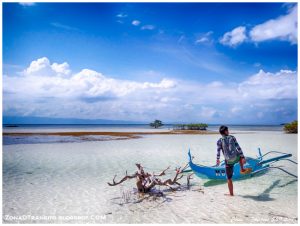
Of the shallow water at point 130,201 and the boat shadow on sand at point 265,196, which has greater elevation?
the boat shadow on sand at point 265,196

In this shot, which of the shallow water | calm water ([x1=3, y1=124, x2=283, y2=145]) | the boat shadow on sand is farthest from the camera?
calm water ([x1=3, y1=124, x2=283, y2=145])

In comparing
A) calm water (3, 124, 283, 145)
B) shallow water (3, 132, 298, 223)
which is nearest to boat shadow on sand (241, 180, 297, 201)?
shallow water (3, 132, 298, 223)

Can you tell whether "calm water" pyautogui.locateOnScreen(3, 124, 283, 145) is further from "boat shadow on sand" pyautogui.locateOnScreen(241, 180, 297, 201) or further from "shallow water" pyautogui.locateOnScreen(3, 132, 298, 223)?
"boat shadow on sand" pyautogui.locateOnScreen(241, 180, 297, 201)

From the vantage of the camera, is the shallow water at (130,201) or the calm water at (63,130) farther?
the calm water at (63,130)

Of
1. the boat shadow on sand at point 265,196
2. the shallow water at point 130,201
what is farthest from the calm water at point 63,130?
the boat shadow on sand at point 265,196

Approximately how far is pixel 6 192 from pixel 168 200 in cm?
425

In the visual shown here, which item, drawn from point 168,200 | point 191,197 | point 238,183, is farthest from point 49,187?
point 238,183

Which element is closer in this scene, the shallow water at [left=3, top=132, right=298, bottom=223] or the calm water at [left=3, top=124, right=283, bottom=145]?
the shallow water at [left=3, top=132, right=298, bottom=223]

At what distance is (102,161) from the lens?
455 inches

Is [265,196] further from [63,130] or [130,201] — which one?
[63,130]

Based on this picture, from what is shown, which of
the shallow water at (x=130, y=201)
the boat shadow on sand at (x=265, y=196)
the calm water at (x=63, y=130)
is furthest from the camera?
the calm water at (x=63, y=130)

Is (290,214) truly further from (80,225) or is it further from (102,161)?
(102,161)

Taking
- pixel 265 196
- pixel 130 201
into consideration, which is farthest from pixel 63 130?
pixel 265 196

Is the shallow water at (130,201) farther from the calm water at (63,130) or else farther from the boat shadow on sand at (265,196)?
the calm water at (63,130)
